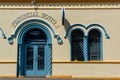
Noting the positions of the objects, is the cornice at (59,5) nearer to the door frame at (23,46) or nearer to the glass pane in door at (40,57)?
the door frame at (23,46)

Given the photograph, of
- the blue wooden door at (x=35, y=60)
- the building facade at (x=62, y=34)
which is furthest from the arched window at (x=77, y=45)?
the blue wooden door at (x=35, y=60)

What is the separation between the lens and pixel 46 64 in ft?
80.2

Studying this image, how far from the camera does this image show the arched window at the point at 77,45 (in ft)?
80.2

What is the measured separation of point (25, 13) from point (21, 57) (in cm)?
289

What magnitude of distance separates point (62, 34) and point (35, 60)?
2499 millimetres

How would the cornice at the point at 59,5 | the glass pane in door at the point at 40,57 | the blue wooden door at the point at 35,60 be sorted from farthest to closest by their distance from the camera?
the glass pane in door at the point at 40,57, the blue wooden door at the point at 35,60, the cornice at the point at 59,5

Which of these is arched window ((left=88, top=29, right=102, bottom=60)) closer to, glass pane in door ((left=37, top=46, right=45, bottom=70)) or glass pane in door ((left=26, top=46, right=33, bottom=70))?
glass pane in door ((left=37, top=46, right=45, bottom=70))

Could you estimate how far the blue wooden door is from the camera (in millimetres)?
24516

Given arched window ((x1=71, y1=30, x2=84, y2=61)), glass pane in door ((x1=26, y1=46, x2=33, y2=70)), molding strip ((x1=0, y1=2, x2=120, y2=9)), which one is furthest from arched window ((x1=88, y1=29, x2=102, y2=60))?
glass pane in door ((x1=26, y1=46, x2=33, y2=70))

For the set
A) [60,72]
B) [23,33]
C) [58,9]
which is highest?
[58,9]

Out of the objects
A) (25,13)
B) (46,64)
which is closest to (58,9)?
(25,13)

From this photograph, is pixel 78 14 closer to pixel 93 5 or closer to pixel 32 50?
pixel 93 5

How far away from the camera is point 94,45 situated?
24562 mm

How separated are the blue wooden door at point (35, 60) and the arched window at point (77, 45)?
76.5 inches
